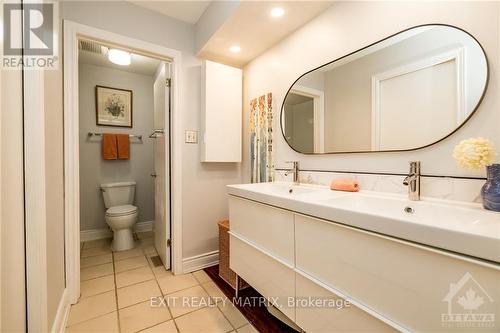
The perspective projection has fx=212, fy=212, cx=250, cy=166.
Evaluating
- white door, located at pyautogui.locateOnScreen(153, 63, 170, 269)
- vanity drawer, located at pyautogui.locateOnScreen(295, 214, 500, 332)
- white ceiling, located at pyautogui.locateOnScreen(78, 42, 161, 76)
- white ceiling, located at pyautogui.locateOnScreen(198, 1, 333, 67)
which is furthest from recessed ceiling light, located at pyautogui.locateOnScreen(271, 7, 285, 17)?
white ceiling, located at pyautogui.locateOnScreen(78, 42, 161, 76)

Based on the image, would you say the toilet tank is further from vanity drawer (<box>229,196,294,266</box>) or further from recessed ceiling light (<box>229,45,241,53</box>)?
recessed ceiling light (<box>229,45,241,53</box>)

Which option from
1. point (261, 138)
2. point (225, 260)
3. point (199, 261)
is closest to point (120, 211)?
A: point (199, 261)

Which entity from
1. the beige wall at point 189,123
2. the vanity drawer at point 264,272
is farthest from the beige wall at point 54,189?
the vanity drawer at point 264,272

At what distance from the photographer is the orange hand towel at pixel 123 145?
2889mm

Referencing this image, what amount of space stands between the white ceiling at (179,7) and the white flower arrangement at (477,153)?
1981mm

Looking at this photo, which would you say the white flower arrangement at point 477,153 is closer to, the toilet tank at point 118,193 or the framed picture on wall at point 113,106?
the toilet tank at point 118,193

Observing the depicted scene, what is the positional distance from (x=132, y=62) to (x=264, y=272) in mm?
2964

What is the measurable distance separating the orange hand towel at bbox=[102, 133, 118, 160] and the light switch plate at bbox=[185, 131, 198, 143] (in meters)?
1.48

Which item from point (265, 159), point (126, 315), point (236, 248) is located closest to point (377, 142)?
point (265, 159)

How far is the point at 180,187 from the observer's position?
199 centimetres

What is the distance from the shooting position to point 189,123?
2.04m

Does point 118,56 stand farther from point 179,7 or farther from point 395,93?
point 395,93

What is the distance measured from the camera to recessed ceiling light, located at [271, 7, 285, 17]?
56.3 inches

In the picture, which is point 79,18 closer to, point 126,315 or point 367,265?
point 126,315
